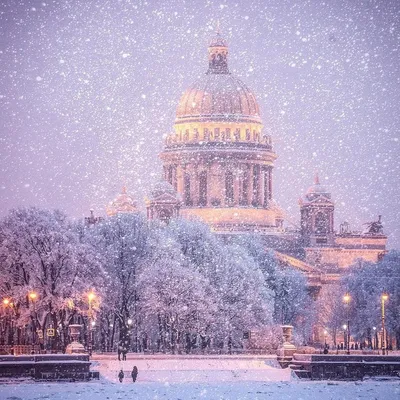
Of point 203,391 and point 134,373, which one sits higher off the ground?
point 134,373

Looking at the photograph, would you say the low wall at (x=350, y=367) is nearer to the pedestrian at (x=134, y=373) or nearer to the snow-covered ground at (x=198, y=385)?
the snow-covered ground at (x=198, y=385)

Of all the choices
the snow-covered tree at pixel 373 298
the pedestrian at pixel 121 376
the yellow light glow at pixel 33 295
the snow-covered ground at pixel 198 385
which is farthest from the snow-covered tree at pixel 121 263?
the pedestrian at pixel 121 376

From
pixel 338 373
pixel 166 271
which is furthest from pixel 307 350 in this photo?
pixel 338 373

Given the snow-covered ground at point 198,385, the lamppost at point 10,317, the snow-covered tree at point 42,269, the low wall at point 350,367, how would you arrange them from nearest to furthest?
the snow-covered ground at point 198,385, the low wall at point 350,367, the snow-covered tree at point 42,269, the lamppost at point 10,317

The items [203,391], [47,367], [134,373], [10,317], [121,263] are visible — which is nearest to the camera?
[203,391]

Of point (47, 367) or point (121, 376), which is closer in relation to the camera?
point (47, 367)

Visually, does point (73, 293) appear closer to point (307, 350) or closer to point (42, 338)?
point (42, 338)

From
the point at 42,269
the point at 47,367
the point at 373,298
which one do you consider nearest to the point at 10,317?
the point at 42,269

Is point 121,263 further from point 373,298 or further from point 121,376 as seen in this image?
point 121,376

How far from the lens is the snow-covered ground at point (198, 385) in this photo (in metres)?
101

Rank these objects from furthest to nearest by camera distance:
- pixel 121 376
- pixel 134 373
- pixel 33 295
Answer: pixel 33 295, pixel 134 373, pixel 121 376

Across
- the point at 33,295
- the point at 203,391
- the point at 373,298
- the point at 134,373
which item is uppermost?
the point at 373,298

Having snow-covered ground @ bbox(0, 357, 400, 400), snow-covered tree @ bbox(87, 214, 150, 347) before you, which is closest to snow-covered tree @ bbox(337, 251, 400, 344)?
snow-covered tree @ bbox(87, 214, 150, 347)

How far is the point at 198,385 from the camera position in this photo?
111062mm
